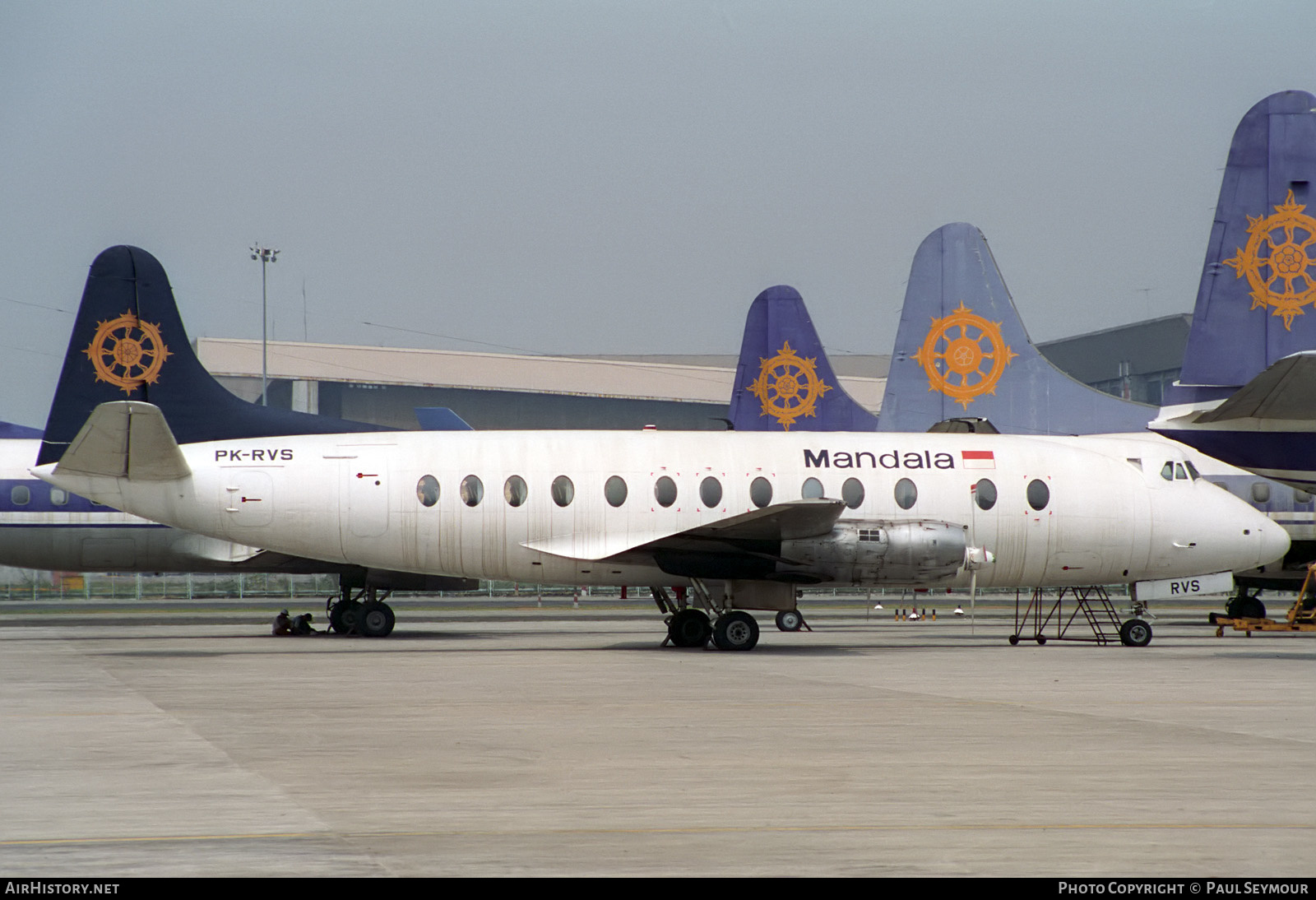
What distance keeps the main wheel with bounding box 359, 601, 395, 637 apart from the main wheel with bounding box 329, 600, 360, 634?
157mm

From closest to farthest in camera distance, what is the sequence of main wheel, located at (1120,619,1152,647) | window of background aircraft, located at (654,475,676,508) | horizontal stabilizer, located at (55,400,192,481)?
horizontal stabilizer, located at (55,400,192,481) < window of background aircraft, located at (654,475,676,508) < main wheel, located at (1120,619,1152,647)

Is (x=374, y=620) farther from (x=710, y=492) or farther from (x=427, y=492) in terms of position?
(x=710, y=492)

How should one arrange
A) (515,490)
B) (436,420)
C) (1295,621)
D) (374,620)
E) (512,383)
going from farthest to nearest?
(512,383)
(436,420)
(1295,621)
(374,620)
(515,490)

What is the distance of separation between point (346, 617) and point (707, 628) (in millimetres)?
8878

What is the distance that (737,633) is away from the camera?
85.0 ft

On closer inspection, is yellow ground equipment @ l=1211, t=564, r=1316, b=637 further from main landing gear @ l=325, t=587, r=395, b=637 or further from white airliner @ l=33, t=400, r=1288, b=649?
main landing gear @ l=325, t=587, r=395, b=637

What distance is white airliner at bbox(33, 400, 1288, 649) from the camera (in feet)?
83.7

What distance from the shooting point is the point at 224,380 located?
92500mm

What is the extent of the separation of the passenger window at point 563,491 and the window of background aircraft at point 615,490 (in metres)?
0.65

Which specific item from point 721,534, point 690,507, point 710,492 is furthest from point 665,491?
point 721,534

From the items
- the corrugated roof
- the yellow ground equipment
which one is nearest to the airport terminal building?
the corrugated roof

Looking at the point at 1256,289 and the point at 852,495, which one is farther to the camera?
the point at 852,495

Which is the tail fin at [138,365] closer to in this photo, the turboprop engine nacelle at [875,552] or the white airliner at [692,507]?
the white airliner at [692,507]
